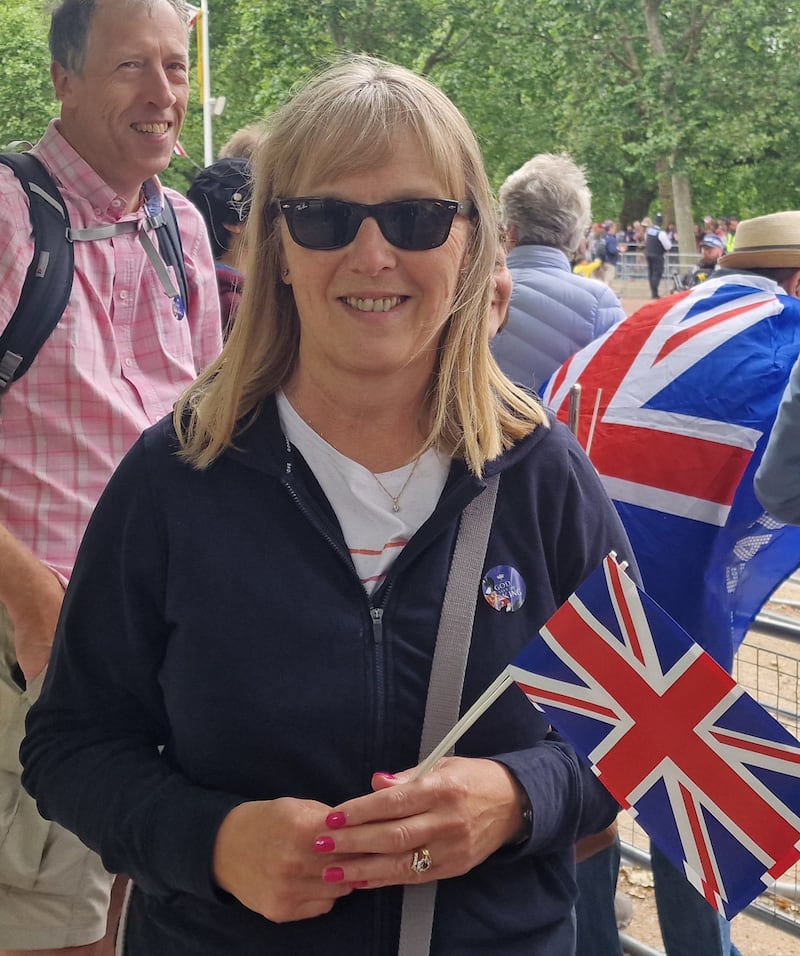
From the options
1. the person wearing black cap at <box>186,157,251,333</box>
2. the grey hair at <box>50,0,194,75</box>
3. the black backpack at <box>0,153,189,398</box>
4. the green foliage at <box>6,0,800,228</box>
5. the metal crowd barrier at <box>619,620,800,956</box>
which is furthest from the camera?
the green foliage at <box>6,0,800,228</box>

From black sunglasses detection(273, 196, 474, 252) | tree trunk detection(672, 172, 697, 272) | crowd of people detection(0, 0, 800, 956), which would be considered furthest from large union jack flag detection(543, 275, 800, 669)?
tree trunk detection(672, 172, 697, 272)

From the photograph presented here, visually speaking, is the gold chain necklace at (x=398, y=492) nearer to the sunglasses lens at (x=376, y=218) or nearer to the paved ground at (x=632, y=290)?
the sunglasses lens at (x=376, y=218)

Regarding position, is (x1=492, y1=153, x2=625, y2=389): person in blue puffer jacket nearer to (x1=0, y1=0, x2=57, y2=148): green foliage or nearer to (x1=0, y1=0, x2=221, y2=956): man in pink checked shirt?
(x1=0, y1=0, x2=221, y2=956): man in pink checked shirt

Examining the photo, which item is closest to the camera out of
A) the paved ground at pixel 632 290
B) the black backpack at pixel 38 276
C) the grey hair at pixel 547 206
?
the black backpack at pixel 38 276

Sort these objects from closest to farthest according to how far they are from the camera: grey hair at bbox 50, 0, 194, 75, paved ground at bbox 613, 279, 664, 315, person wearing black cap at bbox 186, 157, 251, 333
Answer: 1. grey hair at bbox 50, 0, 194, 75
2. person wearing black cap at bbox 186, 157, 251, 333
3. paved ground at bbox 613, 279, 664, 315

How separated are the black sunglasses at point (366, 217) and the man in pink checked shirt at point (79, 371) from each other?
88 cm

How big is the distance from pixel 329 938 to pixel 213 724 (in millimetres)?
310

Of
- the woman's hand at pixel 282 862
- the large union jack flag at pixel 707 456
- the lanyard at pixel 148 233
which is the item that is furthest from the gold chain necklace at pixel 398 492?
the large union jack flag at pixel 707 456

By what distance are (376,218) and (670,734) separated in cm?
78

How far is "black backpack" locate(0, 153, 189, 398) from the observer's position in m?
2.24

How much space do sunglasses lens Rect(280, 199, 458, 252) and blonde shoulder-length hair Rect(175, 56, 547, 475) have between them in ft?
0.16

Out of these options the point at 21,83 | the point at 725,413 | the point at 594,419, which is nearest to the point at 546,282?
the point at 594,419

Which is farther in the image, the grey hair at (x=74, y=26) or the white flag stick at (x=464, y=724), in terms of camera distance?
the grey hair at (x=74, y=26)

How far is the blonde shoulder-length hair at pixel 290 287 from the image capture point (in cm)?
160
